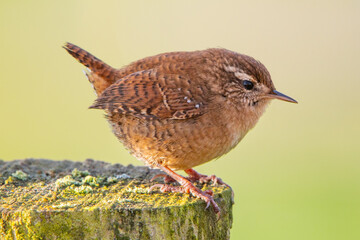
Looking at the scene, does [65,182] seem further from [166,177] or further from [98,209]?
[166,177]

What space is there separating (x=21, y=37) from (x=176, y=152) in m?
7.14

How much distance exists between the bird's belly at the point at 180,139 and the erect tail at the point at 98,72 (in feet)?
2.01

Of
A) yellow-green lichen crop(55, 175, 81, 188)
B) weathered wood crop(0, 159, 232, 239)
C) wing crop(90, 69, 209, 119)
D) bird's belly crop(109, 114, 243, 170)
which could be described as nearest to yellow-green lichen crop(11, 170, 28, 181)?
weathered wood crop(0, 159, 232, 239)

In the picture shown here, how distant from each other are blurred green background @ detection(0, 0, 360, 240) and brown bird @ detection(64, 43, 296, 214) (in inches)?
89.4

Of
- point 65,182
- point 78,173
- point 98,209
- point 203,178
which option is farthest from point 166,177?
point 98,209

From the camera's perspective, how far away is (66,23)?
420 inches

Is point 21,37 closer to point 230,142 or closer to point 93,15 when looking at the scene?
point 93,15

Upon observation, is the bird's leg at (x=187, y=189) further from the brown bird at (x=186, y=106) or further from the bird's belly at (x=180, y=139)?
the bird's belly at (x=180, y=139)

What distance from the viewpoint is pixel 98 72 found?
15.4ft

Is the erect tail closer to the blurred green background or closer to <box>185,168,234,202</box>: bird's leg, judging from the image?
<box>185,168,234,202</box>: bird's leg

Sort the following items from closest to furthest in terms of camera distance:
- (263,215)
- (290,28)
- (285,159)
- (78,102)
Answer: (263,215) < (285,159) < (78,102) < (290,28)

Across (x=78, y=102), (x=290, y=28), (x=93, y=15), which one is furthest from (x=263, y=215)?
(x=93, y=15)

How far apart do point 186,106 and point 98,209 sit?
4.36 feet

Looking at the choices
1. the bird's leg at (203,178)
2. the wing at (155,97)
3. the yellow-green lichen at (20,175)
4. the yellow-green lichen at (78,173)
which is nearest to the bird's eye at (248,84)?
the wing at (155,97)
